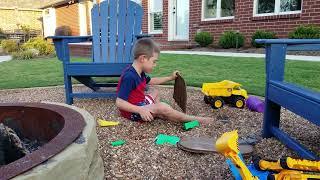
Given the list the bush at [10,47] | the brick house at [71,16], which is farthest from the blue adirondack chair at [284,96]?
the brick house at [71,16]

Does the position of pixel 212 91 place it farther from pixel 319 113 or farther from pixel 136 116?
pixel 319 113

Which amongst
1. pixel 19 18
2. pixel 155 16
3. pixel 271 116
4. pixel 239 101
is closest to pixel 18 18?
pixel 19 18

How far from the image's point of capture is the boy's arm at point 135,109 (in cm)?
281

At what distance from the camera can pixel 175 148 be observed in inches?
93.8

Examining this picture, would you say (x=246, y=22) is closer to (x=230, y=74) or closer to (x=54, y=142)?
(x=230, y=74)

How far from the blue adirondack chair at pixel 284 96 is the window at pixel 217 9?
8970 mm

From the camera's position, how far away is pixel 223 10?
11.3m

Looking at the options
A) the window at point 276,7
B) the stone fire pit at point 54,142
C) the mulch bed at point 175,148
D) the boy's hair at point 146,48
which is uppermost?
the window at point 276,7

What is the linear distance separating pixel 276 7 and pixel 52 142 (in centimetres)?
921

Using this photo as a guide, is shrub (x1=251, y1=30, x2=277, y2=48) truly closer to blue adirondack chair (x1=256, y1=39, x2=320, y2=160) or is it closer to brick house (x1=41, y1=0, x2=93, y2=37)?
blue adirondack chair (x1=256, y1=39, x2=320, y2=160)

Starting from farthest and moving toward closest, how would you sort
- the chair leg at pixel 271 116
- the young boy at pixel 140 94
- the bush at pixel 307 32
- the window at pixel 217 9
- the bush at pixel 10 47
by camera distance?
the bush at pixel 10 47 → the window at pixel 217 9 → the bush at pixel 307 32 → the young boy at pixel 140 94 → the chair leg at pixel 271 116

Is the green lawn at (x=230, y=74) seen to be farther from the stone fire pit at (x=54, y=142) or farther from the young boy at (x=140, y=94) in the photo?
the stone fire pit at (x=54, y=142)

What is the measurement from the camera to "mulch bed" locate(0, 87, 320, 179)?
2045 mm

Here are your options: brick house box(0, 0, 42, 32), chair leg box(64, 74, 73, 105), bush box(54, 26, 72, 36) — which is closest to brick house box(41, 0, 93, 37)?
bush box(54, 26, 72, 36)
